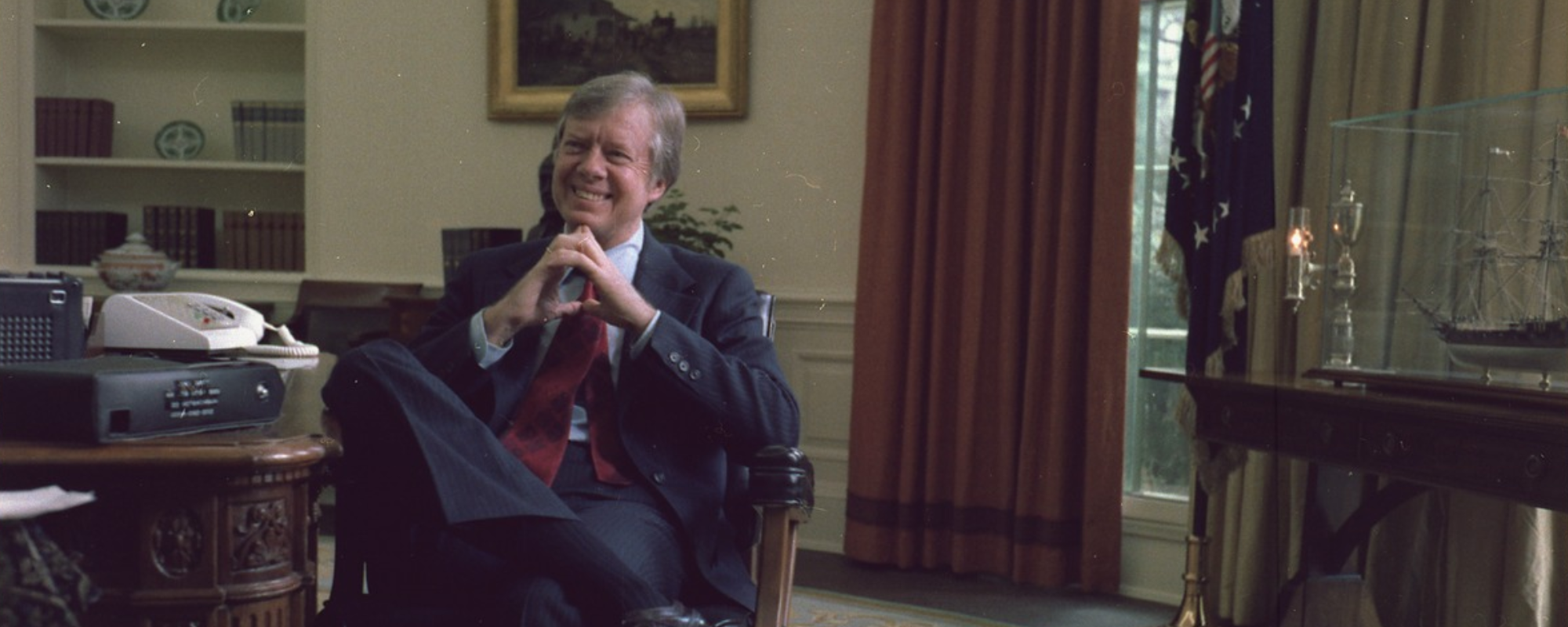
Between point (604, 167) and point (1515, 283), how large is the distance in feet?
5.50

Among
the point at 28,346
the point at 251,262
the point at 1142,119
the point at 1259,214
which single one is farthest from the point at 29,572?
the point at 251,262

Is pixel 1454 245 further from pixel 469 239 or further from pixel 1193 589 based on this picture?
pixel 469 239

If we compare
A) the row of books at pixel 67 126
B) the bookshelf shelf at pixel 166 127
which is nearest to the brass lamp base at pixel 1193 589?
the bookshelf shelf at pixel 166 127

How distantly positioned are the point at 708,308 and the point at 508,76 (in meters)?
3.49

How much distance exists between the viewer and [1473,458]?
2.43 meters

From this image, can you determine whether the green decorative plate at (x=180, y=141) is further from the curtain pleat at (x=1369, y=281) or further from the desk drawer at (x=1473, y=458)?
the desk drawer at (x=1473, y=458)

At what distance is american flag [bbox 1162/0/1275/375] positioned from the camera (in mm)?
3762

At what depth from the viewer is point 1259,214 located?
3.75 metres

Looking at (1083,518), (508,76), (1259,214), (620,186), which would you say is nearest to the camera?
(620,186)

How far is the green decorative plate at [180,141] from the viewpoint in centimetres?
612

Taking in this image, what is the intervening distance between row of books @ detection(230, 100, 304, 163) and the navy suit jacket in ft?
13.1

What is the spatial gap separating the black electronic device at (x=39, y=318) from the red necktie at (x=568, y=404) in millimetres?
614

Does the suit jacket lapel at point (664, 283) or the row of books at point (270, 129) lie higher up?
the row of books at point (270, 129)

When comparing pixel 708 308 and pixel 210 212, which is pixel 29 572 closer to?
pixel 708 308
